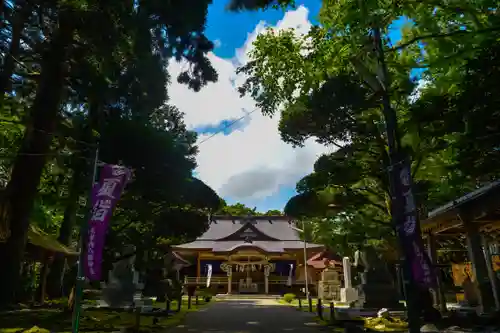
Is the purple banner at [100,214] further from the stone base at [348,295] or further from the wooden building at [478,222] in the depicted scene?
the stone base at [348,295]

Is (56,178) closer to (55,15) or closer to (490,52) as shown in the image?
(55,15)

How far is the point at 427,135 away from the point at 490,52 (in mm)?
3041

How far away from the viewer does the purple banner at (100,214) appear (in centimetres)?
745

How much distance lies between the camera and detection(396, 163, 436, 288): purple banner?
288 inches

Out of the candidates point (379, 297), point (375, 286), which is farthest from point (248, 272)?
point (379, 297)

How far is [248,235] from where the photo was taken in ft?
130

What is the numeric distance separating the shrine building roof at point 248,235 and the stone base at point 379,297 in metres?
17.1

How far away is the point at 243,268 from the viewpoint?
114 ft

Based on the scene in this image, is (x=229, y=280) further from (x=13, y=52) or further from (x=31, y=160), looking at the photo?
(x=13, y=52)

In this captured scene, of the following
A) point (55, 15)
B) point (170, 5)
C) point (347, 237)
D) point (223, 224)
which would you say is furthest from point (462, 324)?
point (223, 224)

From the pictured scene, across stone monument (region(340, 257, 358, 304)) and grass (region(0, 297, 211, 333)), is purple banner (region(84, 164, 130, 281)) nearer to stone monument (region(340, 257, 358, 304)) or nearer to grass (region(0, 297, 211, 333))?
grass (region(0, 297, 211, 333))

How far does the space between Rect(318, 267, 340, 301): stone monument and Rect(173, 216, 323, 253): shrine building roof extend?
8186 mm

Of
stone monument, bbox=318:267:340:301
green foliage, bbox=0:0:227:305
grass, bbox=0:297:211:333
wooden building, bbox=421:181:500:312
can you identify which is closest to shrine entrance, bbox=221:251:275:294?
stone monument, bbox=318:267:340:301

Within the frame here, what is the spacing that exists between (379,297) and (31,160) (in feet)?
47.1
